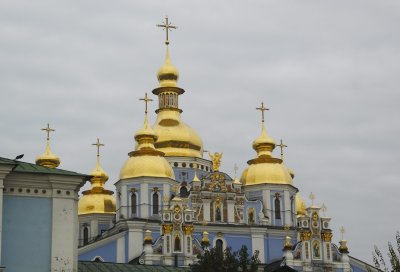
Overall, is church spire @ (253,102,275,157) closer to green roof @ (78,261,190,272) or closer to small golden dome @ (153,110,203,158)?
small golden dome @ (153,110,203,158)

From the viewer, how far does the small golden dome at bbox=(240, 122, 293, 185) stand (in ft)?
198

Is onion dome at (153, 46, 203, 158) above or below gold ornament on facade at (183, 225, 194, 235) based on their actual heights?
above

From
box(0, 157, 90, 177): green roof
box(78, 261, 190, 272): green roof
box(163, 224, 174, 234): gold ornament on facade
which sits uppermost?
box(163, 224, 174, 234): gold ornament on facade

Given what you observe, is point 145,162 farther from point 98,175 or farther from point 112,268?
point 112,268

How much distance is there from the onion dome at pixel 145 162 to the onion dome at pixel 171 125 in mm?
2852

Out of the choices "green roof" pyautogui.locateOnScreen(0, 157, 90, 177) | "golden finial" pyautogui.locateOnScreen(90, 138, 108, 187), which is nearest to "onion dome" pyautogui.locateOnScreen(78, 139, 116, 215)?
"golden finial" pyautogui.locateOnScreen(90, 138, 108, 187)

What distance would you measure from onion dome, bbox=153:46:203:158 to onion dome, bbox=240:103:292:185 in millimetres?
3817

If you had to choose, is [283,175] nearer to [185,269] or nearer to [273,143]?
[273,143]

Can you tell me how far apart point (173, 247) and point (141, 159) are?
6.47 metres

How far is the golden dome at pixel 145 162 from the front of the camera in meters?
57.5

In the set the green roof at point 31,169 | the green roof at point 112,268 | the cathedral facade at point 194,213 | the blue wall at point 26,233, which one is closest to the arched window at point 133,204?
the cathedral facade at point 194,213

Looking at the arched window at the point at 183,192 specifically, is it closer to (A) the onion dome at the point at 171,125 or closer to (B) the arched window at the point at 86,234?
(A) the onion dome at the point at 171,125

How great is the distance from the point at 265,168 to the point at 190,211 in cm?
740

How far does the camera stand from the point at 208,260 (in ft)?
88.2
